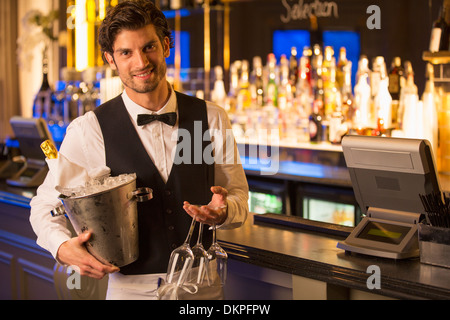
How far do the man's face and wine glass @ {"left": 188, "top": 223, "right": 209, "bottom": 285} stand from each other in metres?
0.45

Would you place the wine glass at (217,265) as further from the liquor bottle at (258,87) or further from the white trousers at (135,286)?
the liquor bottle at (258,87)

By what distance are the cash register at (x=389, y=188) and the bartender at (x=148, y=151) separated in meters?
0.37

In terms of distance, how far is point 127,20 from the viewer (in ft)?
5.74

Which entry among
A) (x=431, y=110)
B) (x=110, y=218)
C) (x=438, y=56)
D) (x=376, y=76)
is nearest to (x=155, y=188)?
(x=110, y=218)

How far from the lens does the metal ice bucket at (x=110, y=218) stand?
5.39ft

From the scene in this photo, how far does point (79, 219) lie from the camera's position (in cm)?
167

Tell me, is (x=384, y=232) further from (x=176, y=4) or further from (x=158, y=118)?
(x=176, y=4)

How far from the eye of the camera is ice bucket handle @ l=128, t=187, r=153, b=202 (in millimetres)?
1700

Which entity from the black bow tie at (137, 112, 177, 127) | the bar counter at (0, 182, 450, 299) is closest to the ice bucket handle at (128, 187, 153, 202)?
the black bow tie at (137, 112, 177, 127)

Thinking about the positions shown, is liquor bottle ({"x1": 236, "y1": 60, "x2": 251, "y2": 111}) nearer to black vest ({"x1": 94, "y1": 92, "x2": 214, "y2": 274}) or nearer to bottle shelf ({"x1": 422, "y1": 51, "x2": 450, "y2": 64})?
bottle shelf ({"x1": 422, "y1": 51, "x2": 450, "y2": 64})

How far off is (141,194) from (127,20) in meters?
0.49
